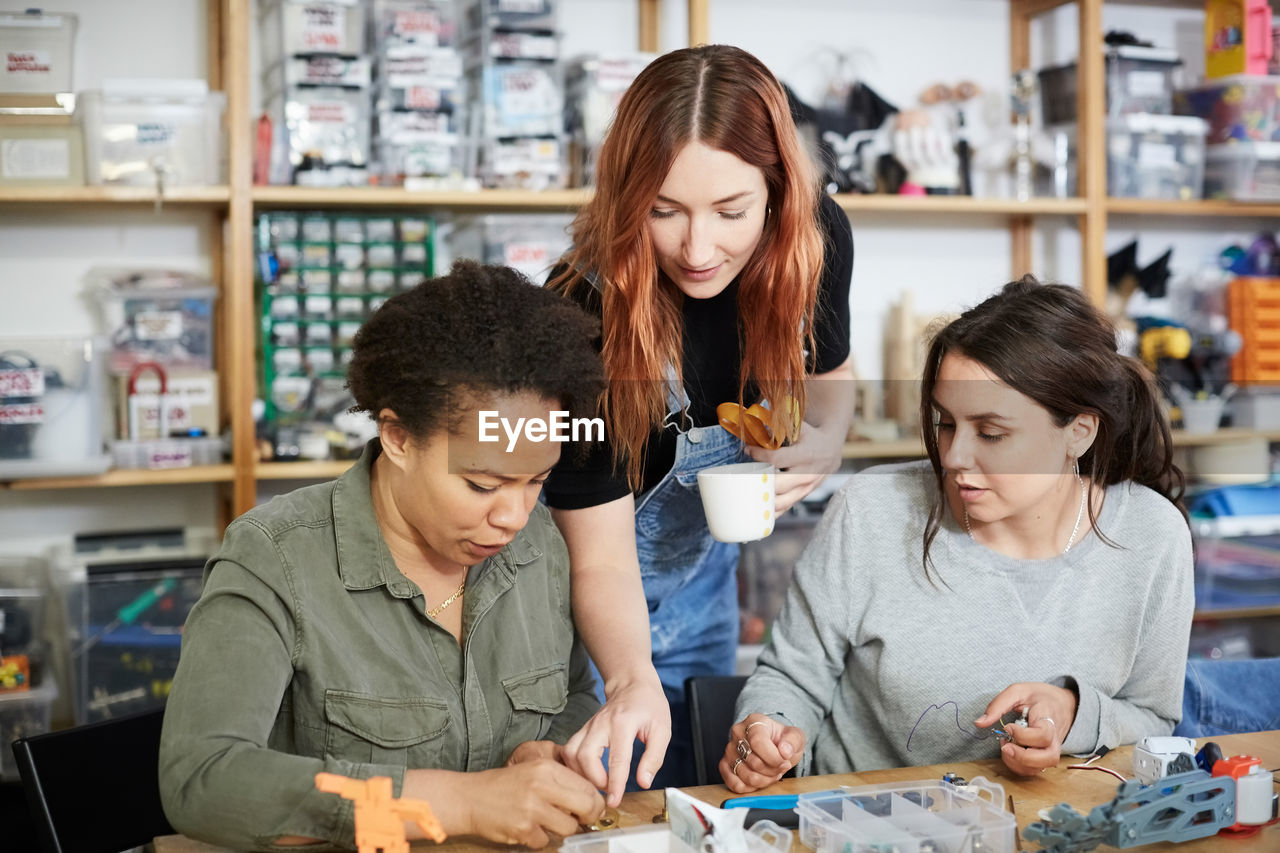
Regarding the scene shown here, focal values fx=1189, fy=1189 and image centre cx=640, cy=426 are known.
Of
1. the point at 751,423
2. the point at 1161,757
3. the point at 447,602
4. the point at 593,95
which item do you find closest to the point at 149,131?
the point at 593,95

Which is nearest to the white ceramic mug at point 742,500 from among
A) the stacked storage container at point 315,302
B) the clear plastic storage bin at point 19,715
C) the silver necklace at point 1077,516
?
the silver necklace at point 1077,516

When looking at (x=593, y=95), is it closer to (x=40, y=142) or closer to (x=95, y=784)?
(x=40, y=142)

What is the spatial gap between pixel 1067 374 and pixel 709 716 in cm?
59

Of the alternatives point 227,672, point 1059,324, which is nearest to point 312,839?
point 227,672

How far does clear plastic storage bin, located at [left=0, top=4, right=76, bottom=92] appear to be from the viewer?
2238 millimetres

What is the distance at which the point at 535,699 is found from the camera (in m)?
1.15

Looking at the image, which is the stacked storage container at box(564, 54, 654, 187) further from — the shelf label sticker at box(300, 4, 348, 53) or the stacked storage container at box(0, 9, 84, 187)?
the stacked storage container at box(0, 9, 84, 187)

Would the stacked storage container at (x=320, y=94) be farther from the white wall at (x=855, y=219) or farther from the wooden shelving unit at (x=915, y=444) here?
the wooden shelving unit at (x=915, y=444)

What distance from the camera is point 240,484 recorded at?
2334 millimetres

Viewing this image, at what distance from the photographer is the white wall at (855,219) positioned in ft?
8.09

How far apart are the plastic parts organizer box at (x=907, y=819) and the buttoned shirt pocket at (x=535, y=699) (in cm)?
29

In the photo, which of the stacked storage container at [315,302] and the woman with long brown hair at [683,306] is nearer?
the woman with long brown hair at [683,306]

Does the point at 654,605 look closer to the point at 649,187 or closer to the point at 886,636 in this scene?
the point at 886,636

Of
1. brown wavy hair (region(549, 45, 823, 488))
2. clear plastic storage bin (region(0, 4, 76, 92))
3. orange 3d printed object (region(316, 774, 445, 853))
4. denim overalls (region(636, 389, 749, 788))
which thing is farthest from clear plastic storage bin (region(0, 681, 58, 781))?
orange 3d printed object (region(316, 774, 445, 853))
